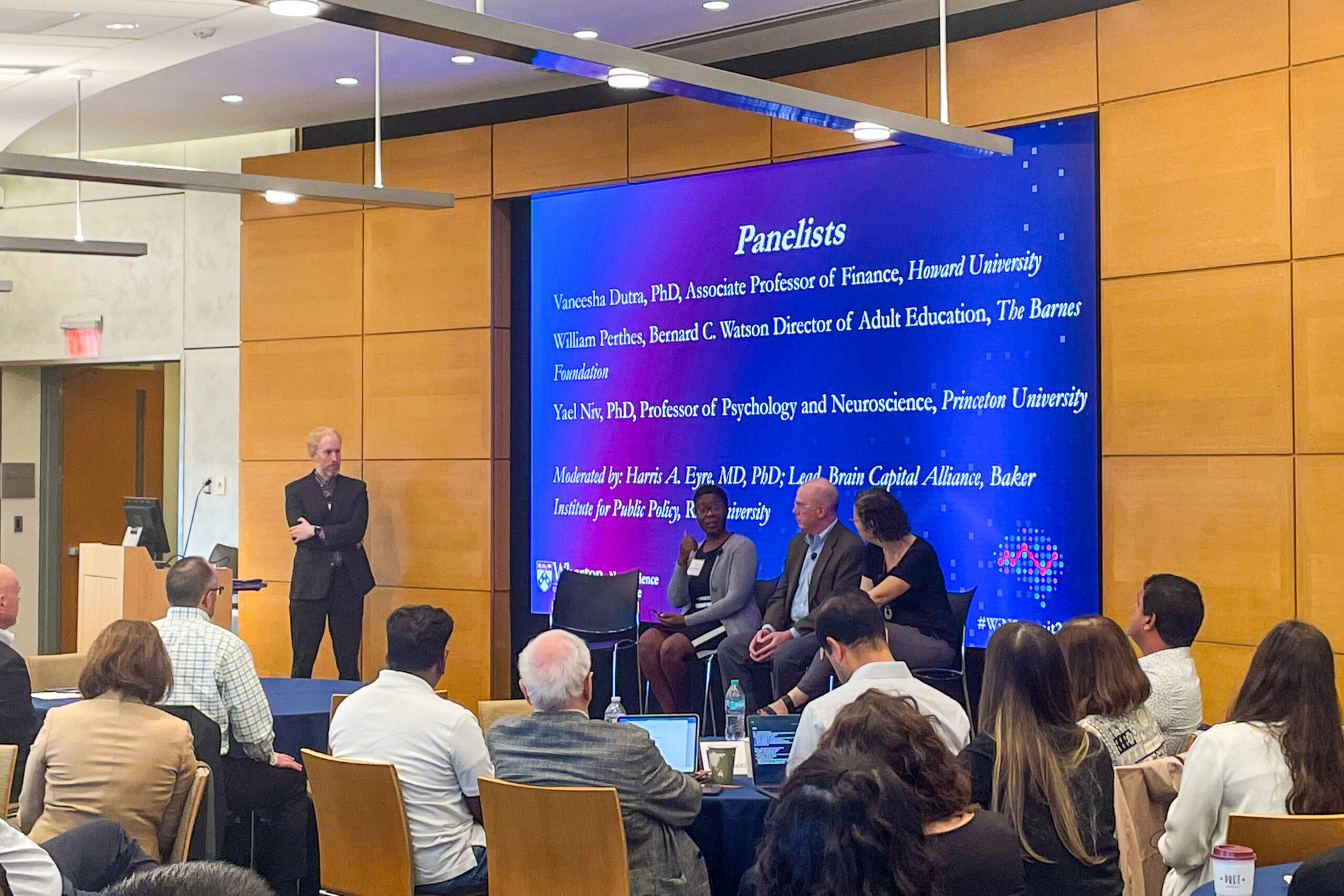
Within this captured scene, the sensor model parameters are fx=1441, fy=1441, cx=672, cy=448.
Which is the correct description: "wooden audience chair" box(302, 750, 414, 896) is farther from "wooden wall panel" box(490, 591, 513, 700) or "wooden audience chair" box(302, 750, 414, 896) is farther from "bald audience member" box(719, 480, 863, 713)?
"wooden wall panel" box(490, 591, 513, 700)

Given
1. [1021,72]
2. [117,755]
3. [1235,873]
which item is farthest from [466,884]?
[1021,72]

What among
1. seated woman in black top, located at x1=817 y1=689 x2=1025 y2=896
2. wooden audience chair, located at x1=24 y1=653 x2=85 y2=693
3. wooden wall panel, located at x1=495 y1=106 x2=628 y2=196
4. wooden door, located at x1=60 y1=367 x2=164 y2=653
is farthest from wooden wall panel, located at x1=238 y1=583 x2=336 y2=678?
seated woman in black top, located at x1=817 y1=689 x2=1025 y2=896

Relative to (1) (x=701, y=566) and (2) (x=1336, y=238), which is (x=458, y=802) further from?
(2) (x=1336, y=238)

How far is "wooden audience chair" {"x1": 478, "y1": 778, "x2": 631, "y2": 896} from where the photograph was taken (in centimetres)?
349

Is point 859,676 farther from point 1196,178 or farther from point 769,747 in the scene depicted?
point 1196,178

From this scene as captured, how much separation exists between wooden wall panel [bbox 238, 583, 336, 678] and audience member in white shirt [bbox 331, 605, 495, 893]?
558cm

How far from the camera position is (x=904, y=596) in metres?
6.56

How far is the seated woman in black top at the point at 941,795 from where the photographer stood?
257 cm

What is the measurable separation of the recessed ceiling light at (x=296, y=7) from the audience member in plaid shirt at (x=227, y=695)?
86.6 inches

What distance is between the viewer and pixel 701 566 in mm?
7730

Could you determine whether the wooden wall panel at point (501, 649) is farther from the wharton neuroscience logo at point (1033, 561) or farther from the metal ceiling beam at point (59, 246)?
the wharton neuroscience logo at point (1033, 561)

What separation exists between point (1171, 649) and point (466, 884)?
7.67 feet

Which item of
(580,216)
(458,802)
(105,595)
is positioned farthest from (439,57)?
(458,802)

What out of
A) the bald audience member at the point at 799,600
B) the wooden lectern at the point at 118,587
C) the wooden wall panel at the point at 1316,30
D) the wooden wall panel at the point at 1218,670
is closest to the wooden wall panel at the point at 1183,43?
the wooden wall panel at the point at 1316,30
